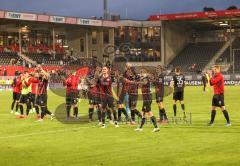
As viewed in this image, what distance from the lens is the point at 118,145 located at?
16172 millimetres

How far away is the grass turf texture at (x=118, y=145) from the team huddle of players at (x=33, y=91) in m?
2.68

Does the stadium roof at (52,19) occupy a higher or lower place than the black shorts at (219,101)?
higher

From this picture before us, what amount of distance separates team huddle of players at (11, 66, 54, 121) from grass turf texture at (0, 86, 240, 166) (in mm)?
2678

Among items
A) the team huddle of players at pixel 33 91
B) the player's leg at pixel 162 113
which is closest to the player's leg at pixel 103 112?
the player's leg at pixel 162 113

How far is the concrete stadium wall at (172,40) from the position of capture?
85.1 metres

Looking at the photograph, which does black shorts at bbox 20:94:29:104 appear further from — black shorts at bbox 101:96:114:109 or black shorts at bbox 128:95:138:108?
black shorts at bbox 128:95:138:108

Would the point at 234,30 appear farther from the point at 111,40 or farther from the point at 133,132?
the point at 133,132

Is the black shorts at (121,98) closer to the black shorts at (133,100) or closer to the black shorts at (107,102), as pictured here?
the black shorts at (133,100)

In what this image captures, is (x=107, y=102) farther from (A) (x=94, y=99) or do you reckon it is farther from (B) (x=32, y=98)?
(B) (x=32, y=98)

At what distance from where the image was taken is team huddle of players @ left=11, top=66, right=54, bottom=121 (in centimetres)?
2530

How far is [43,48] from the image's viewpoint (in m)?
84.1

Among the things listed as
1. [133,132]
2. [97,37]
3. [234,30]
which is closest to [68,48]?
[97,37]

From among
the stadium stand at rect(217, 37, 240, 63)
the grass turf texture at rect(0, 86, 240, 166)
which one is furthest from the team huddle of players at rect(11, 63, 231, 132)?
the stadium stand at rect(217, 37, 240, 63)

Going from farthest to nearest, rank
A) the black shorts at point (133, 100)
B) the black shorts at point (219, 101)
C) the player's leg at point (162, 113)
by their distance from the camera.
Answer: the player's leg at point (162, 113)
the black shorts at point (133, 100)
the black shorts at point (219, 101)
